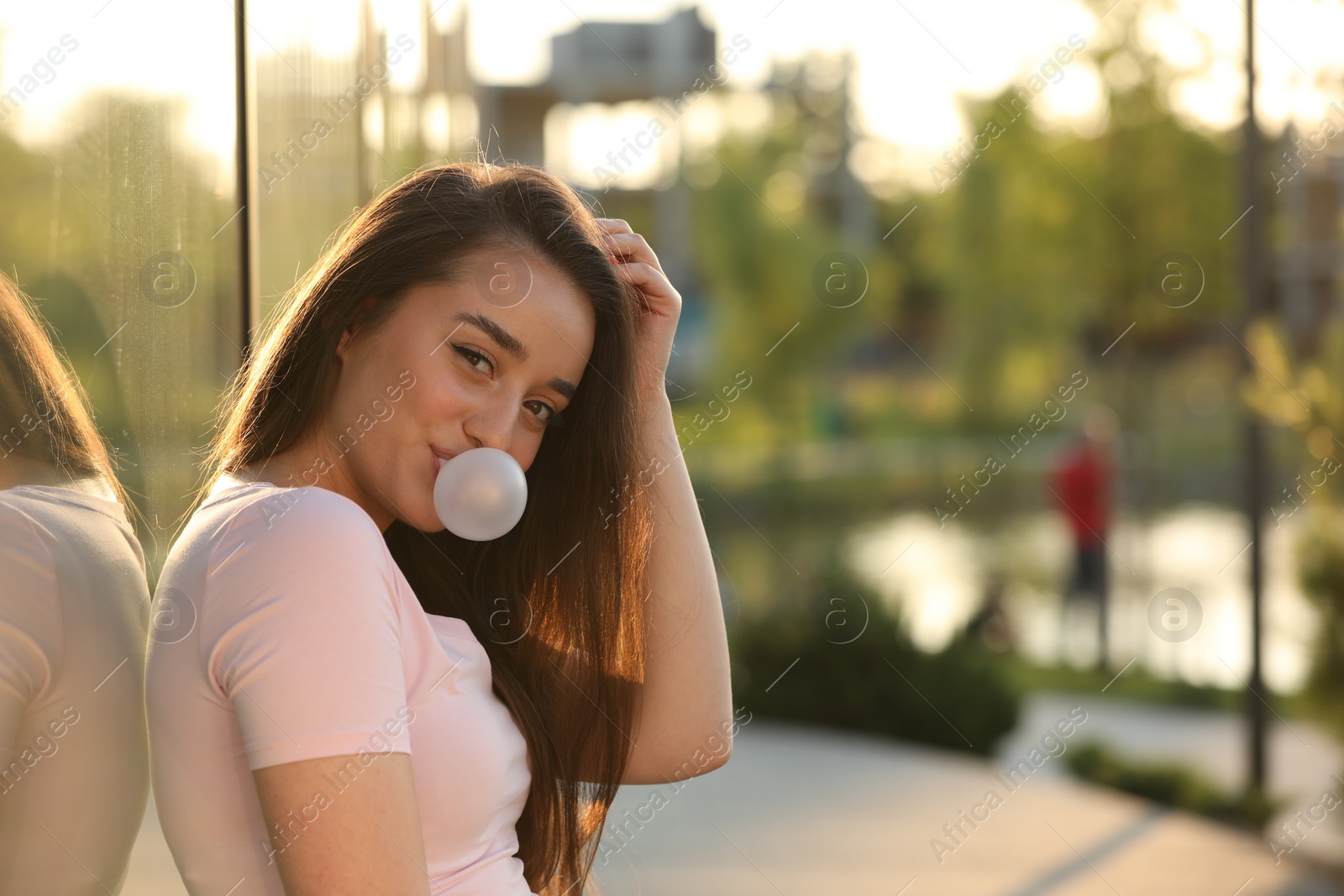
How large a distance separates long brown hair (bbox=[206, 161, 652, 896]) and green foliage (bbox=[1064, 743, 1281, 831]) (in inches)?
179

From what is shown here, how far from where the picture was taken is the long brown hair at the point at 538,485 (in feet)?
5.16

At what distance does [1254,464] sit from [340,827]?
5.33 metres

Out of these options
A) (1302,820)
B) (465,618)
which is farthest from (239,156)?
(1302,820)

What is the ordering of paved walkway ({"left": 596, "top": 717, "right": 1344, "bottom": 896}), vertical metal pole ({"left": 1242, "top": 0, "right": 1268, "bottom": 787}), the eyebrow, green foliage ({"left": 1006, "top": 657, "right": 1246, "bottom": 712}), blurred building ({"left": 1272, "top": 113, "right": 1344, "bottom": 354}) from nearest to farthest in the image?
1. the eyebrow
2. paved walkway ({"left": 596, "top": 717, "right": 1344, "bottom": 896})
3. vertical metal pole ({"left": 1242, "top": 0, "right": 1268, "bottom": 787})
4. green foliage ({"left": 1006, "top": 657, "right": 1246, "bottom": 712})
5. blurred building ({"left": 1272, "top": 113, "right": 1344, "bottom": 354})

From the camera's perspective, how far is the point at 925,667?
692 cm

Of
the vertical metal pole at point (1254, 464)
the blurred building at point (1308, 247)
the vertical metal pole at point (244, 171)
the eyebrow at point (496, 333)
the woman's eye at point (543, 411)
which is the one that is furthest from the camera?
the blurred building at point (1308, 247)

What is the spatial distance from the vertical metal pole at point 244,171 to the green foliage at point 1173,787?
507cm

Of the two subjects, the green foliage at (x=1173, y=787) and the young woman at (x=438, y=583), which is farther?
the green foliage at (x=1173, y=787)

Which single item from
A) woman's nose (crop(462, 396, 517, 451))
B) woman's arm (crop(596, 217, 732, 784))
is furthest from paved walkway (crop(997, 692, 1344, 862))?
woman's nose (crop(462, 396, 517, 451))

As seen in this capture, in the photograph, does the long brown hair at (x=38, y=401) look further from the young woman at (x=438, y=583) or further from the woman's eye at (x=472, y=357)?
the woman's eye at (x=472, y=357)

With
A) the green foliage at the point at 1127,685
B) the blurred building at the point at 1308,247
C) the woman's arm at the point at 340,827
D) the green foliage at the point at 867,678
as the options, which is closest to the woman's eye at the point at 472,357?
the woman's arm at the point at 340,827

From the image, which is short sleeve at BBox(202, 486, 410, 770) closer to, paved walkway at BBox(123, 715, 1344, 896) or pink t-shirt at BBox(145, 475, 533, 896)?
pink t-shirt at BBox(145, 475, 533, 896)

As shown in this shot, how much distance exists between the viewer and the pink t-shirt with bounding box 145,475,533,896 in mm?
1193

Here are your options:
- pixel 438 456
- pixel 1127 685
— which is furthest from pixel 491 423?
pixel 1127 685
